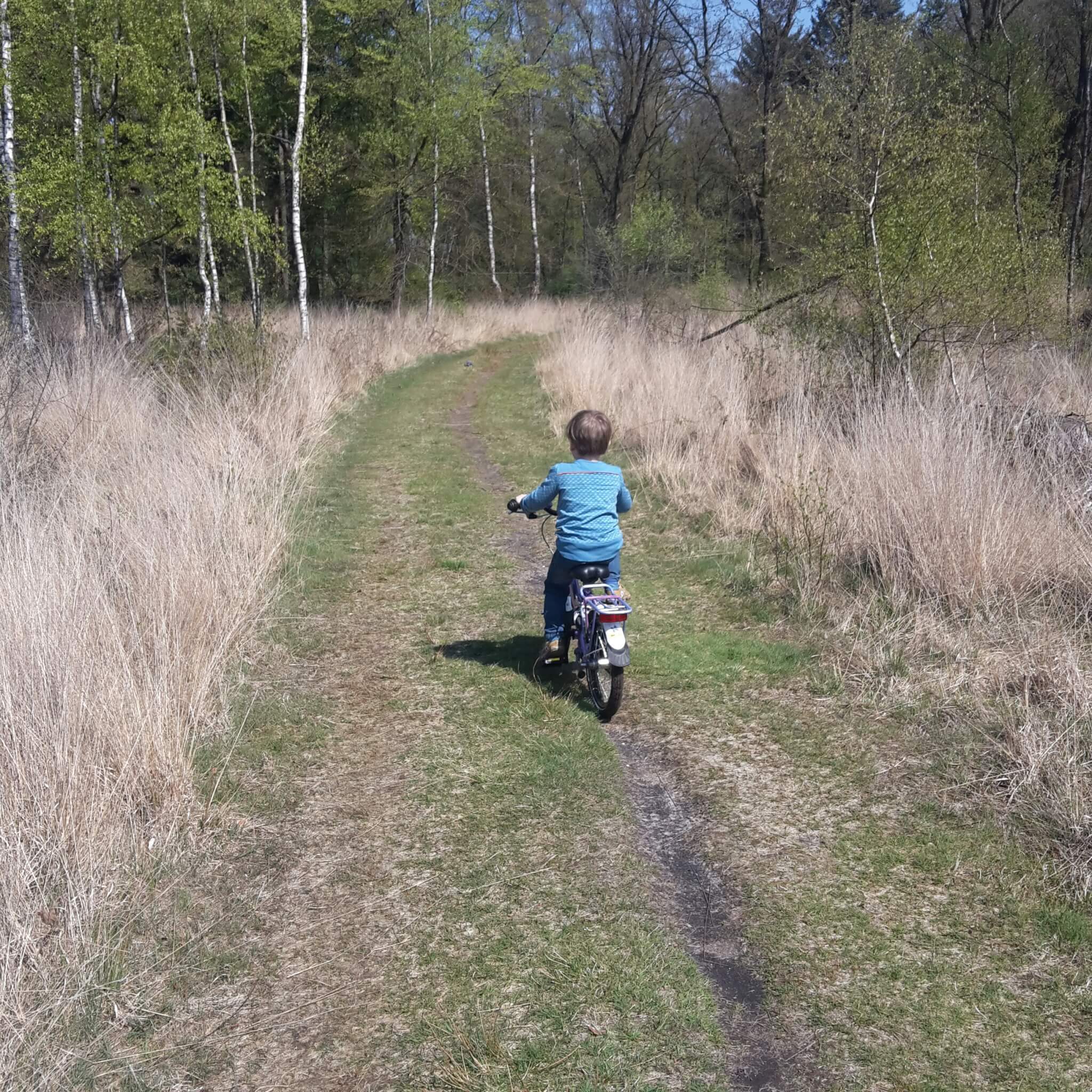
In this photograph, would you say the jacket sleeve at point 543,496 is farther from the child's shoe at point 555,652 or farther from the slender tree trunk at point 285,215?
the slender tree trunk at point 285,215

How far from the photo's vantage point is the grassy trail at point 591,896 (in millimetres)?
2607

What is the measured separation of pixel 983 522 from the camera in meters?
5.54

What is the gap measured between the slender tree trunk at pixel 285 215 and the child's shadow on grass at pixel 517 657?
2060 cm

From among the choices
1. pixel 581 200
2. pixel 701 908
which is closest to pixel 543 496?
pixel 701 908

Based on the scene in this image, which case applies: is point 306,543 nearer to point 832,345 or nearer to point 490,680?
point 490,680

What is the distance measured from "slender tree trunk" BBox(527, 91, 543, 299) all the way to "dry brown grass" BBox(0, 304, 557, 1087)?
2779 centimetres

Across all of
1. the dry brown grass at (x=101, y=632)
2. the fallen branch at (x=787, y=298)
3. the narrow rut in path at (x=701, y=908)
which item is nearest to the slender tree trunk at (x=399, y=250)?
the fallen branch at (x=787, y=298)

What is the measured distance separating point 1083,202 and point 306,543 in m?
20.6

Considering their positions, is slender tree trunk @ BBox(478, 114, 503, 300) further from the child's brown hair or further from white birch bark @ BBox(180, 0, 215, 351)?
the child's brown hair

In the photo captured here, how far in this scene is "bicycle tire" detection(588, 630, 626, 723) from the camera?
451 cm

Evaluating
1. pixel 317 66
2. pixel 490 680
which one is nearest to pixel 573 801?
pixel 490 680

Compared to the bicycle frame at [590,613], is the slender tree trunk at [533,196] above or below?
above

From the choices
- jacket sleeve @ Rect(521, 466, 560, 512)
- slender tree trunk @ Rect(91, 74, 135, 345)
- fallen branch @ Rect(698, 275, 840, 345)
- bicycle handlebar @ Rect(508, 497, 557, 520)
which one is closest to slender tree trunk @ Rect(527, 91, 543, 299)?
slender tree trunk @ Rect(91, 74, 135, 345)

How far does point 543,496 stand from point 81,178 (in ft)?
42.8
